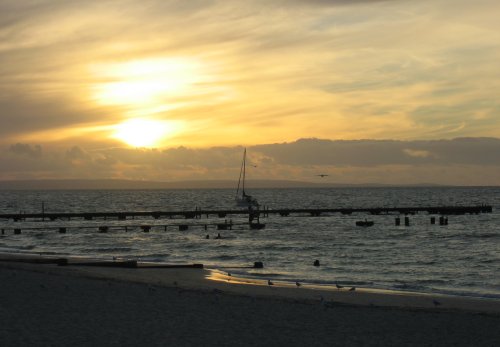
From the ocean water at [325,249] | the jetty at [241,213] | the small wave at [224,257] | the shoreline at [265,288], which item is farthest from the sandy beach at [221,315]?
the jetty at [241,213]

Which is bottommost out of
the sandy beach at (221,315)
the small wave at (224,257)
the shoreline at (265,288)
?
the small wave at (224,257)

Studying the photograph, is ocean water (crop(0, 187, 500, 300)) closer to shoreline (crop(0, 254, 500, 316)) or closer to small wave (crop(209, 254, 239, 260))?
small wave (crop(209, 254, 239, 260))

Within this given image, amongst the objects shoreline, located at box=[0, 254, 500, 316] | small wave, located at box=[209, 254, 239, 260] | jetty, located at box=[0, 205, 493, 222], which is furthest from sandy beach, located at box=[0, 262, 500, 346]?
jetty, located at box=[0, 205, 493, 222]

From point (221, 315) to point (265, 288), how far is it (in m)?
7.22

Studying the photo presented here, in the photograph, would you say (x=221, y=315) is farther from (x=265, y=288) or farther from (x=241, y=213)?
(x=241, y=213)

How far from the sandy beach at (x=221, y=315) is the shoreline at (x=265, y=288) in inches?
3.0

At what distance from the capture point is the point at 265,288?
23125mm

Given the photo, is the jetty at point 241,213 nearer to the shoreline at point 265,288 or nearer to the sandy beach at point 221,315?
the shoreline at point 265,288

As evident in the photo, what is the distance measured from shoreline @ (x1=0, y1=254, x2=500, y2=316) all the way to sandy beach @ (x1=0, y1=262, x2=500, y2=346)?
0.25 feet

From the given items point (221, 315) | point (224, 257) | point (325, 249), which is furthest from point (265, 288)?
point (325, 249)

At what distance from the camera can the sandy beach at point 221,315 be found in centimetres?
1334

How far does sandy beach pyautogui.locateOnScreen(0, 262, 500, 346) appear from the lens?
13336 mm

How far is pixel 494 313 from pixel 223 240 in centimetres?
3940

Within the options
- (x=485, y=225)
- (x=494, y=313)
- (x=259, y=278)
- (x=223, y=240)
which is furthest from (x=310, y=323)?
(x=485, y=225)
